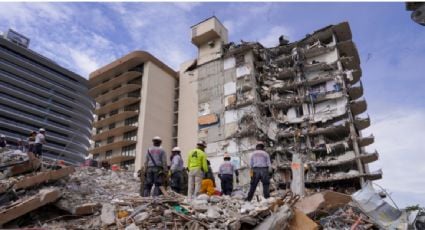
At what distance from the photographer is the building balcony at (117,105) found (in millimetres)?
44844

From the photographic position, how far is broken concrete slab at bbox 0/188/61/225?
27.8ft

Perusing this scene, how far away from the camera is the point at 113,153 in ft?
146

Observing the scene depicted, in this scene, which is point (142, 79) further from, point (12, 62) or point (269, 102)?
point (12, 62)

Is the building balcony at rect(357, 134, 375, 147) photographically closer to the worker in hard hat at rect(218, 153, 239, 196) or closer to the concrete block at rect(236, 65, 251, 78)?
the concrete block at rect(236, 65, 251, 78)

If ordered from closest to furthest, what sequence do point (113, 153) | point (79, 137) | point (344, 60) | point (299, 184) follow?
point (299, 184) < point (344, 60) < point (113, 153) < point (79, 137)

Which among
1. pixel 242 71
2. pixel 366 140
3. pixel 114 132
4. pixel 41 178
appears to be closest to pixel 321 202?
pixel 41 178

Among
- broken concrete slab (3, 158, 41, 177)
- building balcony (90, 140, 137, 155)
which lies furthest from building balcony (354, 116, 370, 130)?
broken concrete slab (3, 158, 41, 177)

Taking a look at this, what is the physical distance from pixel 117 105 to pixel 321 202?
137ft

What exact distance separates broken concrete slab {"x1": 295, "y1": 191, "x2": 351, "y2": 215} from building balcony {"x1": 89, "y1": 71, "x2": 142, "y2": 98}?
132ft

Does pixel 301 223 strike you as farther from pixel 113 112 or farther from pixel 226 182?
pixel 113 112

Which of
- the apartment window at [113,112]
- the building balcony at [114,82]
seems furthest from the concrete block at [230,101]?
the apartment window at [113,112]

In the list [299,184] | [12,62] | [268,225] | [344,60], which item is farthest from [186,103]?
[12,62]

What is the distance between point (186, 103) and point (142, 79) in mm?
6561

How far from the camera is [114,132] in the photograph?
44.9m
